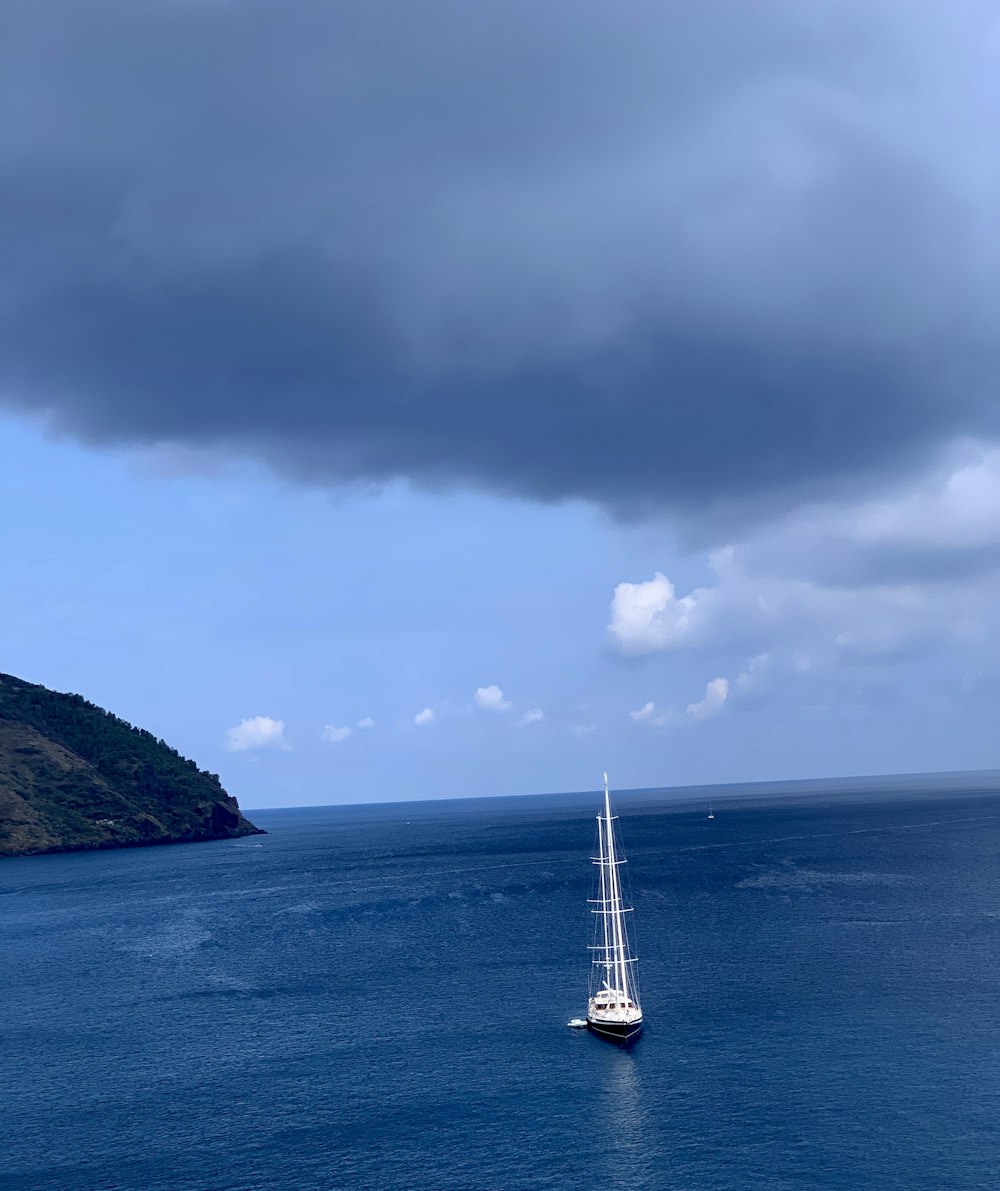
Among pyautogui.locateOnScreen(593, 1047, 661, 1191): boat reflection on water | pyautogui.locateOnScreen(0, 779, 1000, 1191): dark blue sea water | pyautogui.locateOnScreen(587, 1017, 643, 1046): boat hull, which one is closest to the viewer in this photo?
pyautogui.locateOnScreen(593, 1047, 661, 1191): boat reflection on water

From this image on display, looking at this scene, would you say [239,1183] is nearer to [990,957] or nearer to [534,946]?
[534,946]

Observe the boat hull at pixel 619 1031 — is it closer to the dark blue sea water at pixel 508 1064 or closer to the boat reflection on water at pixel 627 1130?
the dark blue sea water at pixel 508 1064

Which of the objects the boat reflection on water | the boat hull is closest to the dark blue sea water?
the boat reflection on water

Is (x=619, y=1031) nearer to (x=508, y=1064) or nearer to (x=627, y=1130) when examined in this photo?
(x=508, y=1064)

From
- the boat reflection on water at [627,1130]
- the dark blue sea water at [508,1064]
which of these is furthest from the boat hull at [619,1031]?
the boat reflection on water at [627,1130]

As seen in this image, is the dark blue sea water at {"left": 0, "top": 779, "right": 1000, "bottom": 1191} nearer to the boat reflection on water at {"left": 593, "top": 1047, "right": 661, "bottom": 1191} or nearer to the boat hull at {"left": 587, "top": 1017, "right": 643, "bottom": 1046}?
the boat reflection on water at {"left": 593, "top": 1047, "right": 661, "bottom": 1191}

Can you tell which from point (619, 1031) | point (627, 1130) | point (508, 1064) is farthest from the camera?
point (619, 1031)

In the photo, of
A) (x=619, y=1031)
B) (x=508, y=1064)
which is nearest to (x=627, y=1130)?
(x=508, y=1064)

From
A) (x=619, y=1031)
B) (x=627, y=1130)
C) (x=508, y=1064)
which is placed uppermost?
(x=619, y=1031)
